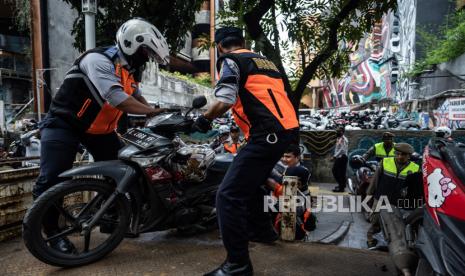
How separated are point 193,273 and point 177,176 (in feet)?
2.81

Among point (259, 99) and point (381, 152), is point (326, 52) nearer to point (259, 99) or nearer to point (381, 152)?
point (381, 152)

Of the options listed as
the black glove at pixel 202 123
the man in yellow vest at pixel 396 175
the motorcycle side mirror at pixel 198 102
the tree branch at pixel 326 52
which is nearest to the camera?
the black glove at pixel 202 123

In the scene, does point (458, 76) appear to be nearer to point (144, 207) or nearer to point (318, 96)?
point (144, 207)

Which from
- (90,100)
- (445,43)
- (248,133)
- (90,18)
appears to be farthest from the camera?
(445,43)

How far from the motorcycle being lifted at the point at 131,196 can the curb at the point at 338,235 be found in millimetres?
2026

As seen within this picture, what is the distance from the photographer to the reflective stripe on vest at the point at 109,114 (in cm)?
305

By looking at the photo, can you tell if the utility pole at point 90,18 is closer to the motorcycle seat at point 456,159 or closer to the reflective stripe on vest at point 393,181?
the motorcycle seat at point 456,159

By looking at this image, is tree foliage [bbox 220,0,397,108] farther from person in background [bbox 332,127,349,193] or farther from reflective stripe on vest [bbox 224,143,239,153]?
person in background [bbox 332,127,349,193]

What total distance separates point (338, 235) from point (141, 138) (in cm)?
321

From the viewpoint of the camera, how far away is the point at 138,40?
296cm

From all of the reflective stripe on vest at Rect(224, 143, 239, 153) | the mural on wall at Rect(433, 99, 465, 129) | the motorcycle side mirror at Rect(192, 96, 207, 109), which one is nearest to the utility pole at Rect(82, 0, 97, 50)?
the motorcycle side mirror at Rect(192, 96, 207, 109)

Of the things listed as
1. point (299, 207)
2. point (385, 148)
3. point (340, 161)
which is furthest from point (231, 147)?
point (299, 207)

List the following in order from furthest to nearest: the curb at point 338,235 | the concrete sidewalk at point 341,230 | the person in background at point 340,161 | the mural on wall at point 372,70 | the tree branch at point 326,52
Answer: the mural on wall at point 372,70 → the person in background at point 340,161 → the tree branch at point 326,52 → the concrete sidewalk at point 341,230 → the curb at point 338,235

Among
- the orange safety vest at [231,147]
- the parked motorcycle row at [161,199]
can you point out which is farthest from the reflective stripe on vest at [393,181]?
the orange safety vest at [231,147]
